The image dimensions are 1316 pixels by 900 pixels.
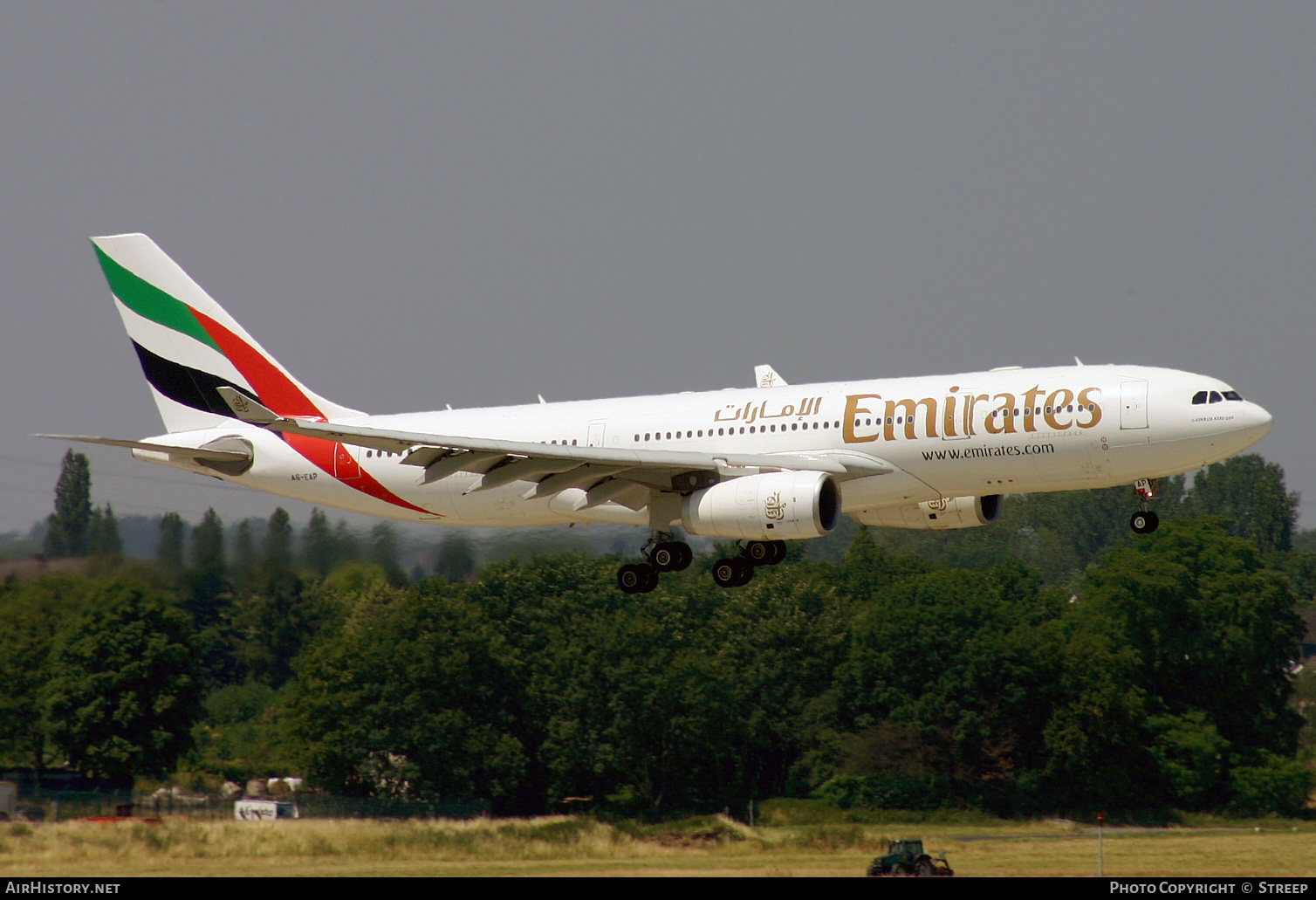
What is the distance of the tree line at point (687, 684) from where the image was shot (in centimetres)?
6888

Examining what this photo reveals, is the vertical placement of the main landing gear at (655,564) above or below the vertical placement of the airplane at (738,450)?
below

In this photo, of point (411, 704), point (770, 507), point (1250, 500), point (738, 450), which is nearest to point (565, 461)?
point (738, 450)

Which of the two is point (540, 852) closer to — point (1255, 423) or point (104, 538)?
point (104, 538)

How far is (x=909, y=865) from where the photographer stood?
44.9 metres

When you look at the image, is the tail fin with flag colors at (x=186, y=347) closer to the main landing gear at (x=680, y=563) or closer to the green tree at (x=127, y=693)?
the main landing gear at (x=680, y=563)

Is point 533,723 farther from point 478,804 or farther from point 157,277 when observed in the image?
point 157,277

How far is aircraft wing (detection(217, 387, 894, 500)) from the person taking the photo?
35562 mm

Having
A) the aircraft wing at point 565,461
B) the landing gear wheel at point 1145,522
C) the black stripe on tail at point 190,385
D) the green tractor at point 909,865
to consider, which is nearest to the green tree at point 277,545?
the black stripe on tail at point 190,385

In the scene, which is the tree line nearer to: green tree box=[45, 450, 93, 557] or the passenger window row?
green tree box=[45, 450, 93, 557]

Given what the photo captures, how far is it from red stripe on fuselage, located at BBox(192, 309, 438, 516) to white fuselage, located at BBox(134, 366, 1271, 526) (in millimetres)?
1065

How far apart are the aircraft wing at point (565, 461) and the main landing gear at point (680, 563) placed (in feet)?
5.40

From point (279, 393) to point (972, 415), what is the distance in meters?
19.8
